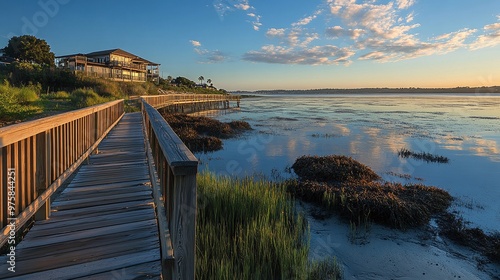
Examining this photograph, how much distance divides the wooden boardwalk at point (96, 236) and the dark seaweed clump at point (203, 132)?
995 centimetres

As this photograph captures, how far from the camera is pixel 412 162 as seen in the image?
12.7 meters

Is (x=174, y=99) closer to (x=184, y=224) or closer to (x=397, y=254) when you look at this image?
(x=397, y=254)

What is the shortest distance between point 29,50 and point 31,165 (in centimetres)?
7458

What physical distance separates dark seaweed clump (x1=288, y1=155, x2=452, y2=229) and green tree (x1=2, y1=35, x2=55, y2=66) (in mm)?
68066

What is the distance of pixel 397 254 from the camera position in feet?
17.2

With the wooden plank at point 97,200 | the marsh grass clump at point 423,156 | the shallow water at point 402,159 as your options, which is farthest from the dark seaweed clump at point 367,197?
the marsh grass clump at point 423,156

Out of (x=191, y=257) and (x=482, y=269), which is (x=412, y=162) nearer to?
(x=482, y=269)

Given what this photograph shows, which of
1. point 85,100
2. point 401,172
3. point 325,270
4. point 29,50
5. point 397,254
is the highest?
point 29,50

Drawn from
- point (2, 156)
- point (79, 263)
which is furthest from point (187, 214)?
point (2, 156)

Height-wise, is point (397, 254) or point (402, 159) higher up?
point (402, 159)

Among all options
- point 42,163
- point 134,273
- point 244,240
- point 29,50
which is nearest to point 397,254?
point 244,240

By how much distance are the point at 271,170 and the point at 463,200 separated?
560 centimetres

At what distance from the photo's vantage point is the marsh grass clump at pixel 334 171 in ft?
31.4

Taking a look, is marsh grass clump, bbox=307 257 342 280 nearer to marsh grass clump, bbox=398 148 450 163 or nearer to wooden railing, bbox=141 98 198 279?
wooden railing, bbox=141 98 198 279
